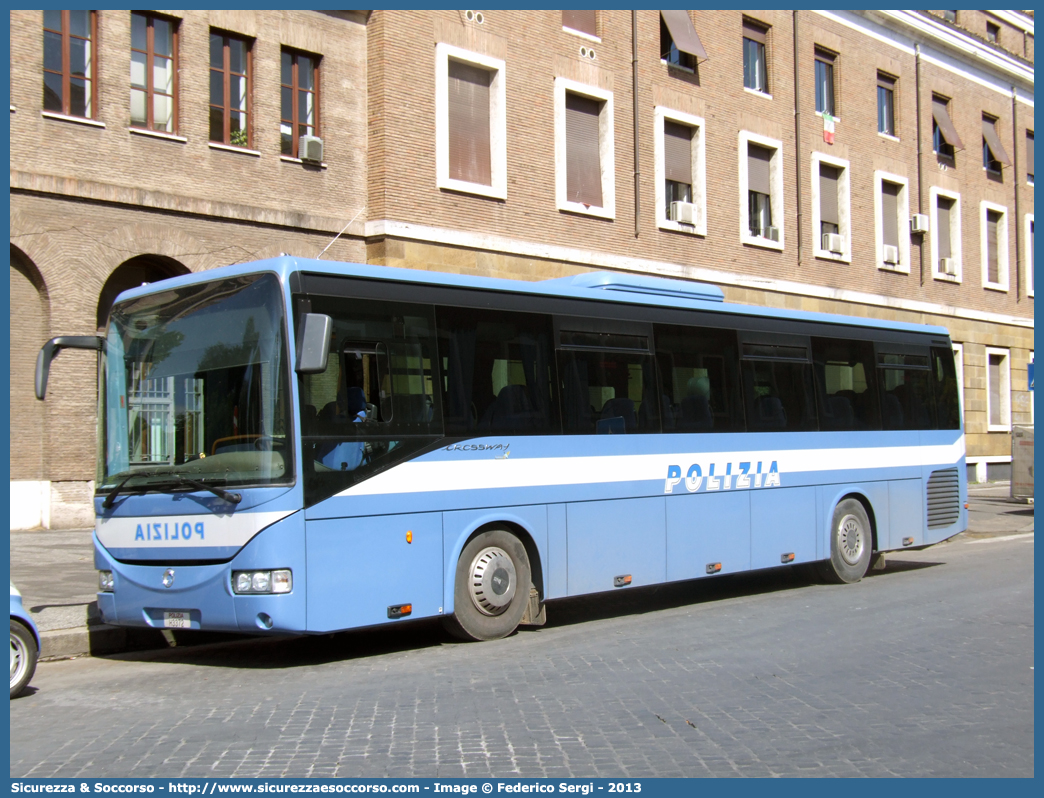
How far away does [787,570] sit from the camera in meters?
15.8

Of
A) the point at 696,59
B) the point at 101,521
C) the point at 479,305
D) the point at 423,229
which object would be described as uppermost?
the point at 696,59

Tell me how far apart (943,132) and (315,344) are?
30086 millimetres

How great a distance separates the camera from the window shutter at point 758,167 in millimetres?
27594

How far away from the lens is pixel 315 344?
8109 mm

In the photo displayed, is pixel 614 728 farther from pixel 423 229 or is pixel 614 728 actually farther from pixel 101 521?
pixel 423 229

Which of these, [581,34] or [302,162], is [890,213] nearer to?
[581,34]

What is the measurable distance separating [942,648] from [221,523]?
5.59m

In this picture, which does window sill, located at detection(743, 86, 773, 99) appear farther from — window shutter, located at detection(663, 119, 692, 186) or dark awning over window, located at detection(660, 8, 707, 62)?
window shutter, located at detection(663, 119, 692, 186)

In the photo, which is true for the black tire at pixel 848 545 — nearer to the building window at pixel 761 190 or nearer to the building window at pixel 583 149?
the building window at pixel 583 149

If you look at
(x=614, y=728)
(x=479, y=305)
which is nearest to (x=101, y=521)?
(x=479, y=305)

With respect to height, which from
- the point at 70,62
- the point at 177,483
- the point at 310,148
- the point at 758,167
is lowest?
the point at 177,483

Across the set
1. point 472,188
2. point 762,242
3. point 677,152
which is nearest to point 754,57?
point 677,152

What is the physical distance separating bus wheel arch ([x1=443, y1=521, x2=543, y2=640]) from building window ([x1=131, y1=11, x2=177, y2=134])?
10634 mm

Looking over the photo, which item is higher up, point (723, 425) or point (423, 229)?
point (423, 229)
